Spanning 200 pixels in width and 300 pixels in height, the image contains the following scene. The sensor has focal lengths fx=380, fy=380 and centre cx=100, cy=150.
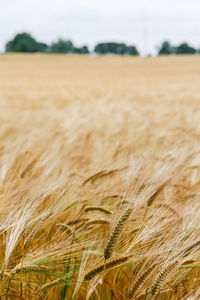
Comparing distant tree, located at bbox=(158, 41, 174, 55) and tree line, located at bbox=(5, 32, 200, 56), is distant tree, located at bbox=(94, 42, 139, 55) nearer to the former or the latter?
tree line, located at bbox=(5, 32, 200, 56)

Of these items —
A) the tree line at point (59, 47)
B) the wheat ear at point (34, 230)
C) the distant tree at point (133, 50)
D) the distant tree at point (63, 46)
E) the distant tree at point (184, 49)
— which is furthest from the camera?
the distant tree at point (63, 46)

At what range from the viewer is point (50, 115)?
12.2 ft

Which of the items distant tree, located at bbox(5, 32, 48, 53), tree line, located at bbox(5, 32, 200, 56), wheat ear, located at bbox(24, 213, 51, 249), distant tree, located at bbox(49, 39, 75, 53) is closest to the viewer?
wheat ear, located at bbox(24, 213, 51, 249)

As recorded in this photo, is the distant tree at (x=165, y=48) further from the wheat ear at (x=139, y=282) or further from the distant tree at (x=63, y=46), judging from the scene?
the wheat ear at (x=139, y=282)

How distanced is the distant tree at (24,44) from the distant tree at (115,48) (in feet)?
26.3

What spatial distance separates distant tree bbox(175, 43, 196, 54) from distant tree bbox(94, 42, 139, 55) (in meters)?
6.23

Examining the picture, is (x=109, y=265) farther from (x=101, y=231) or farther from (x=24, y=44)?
(x=24, y=44)

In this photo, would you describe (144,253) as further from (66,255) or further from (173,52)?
(173,52)

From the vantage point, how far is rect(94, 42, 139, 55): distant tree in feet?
177

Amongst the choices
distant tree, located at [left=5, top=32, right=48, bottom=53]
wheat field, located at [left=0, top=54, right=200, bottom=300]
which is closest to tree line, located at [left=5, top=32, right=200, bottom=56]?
distant tree, located at [left=5, top=32, right=48, bottom=53]

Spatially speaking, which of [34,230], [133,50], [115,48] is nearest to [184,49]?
[133,50]

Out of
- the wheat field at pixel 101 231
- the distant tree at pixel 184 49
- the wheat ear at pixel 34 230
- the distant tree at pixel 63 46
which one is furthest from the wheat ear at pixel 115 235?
the distant tree at pixel 184 49

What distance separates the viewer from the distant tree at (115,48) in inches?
2129

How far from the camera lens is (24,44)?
50.0 meters
